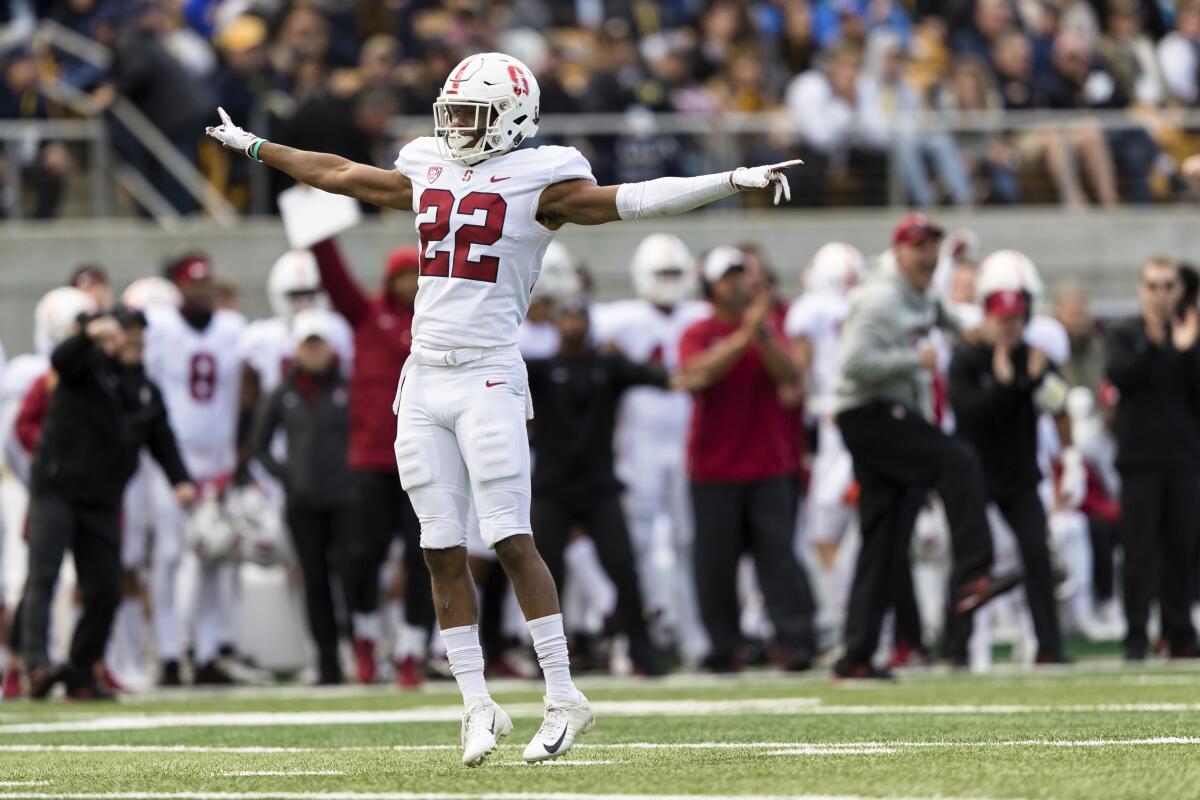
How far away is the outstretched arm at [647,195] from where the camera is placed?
6.52 meters

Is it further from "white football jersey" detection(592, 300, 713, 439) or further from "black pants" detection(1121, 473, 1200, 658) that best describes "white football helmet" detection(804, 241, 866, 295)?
"black pants" detection(1121, 473, 1200, 658)

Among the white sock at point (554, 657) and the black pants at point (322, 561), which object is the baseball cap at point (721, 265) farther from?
the white sock at point (554, 657)

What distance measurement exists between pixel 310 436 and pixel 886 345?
10.2 ft

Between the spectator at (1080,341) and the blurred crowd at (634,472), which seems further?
the spectator at (1080,341)

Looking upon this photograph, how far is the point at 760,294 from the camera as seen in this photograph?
1154cm

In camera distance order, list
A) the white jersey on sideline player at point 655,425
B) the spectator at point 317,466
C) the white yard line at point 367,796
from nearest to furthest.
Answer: the white yard line at point 367,796
the spectator at point 317,466
the white jersey on sideline player at point 655,425

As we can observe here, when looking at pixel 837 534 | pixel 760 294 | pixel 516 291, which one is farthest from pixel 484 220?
pixel 837 534

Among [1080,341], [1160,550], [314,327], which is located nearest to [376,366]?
[314,327]

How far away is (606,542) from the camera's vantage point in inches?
452

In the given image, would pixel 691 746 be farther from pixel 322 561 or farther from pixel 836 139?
pixel 836 139

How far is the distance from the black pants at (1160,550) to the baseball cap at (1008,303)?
3.31ft

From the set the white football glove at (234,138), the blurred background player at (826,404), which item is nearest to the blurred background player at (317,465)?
the blurred background player at (826,404)

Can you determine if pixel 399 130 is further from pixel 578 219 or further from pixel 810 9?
pixel 578 219

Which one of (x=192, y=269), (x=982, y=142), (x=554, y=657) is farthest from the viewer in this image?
(x=982, y=142)
